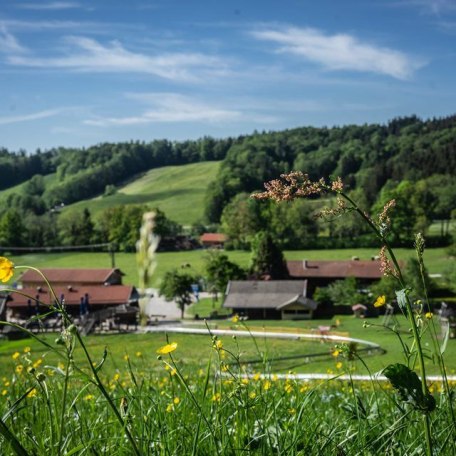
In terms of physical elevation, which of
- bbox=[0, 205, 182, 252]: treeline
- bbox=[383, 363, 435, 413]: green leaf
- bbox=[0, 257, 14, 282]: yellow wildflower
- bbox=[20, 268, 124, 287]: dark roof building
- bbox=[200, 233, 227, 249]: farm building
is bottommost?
bbox=[20, 268, 124, 287]: dark roof building

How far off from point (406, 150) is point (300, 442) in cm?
14347

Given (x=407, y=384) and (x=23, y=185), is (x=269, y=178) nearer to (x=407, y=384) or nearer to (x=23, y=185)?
(x=23, y=185)

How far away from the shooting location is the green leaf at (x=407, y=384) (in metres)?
1.80

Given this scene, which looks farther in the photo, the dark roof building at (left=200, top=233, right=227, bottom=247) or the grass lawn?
the dark roof building at (left=200, top=233, right=227, bottom=247)

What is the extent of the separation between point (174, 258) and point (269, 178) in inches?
1763

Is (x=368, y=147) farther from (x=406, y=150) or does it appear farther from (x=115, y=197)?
(x=115, y=197)

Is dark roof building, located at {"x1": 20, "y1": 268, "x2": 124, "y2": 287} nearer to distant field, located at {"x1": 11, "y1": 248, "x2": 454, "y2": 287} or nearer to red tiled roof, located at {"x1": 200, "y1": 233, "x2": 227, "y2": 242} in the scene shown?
distant field, located at {"x1": 11, "y1": 248, "x2": 454, "y2": 287}

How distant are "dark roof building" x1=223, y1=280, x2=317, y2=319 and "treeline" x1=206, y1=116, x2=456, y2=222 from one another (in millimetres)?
33790

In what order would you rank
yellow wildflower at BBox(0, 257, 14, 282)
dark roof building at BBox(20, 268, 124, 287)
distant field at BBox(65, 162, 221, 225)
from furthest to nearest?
distant field at BBox(65, 162, 221, 225)
dark roof building at BBox(20, 268, 124, 287)
yellow wildflower at BBox(0, 257, 14, 282)

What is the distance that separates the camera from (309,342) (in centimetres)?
3925

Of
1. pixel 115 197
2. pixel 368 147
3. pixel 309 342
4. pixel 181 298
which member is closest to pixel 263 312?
pixel 181 298

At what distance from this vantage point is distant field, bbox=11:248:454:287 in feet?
253

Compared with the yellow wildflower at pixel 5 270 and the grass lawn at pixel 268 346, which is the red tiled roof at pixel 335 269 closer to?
the grass lawn at pixel 268 346

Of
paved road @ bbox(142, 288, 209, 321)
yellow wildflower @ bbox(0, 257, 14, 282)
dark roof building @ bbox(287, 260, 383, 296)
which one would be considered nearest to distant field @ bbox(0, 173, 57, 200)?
paved road @ bbox(142, 288, 209, 321)
